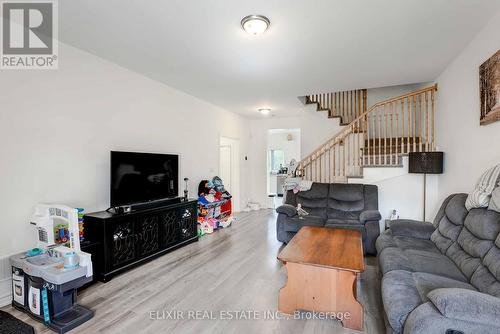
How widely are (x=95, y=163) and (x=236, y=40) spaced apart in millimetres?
2282

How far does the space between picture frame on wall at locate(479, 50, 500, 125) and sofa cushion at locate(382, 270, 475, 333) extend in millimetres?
1632

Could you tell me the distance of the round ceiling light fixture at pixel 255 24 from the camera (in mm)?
2234

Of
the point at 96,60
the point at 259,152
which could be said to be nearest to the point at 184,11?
the point at 96,60

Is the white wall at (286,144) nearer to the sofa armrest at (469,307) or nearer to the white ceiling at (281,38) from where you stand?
the white ceiling at (281,38)

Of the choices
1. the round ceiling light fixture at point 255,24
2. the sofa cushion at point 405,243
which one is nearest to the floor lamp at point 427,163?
the sofa cushion at point 405,243

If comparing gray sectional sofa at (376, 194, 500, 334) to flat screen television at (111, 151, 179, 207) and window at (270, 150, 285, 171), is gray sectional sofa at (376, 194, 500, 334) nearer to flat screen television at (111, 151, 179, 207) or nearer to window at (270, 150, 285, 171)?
flat screen television at (111, 151, 179, 207)

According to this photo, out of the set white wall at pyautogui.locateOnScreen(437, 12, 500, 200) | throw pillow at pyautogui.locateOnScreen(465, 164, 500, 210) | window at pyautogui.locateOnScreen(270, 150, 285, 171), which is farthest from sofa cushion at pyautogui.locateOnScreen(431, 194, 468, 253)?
window at pyautogui.locateOnScreen(270, 150, 285, 171)

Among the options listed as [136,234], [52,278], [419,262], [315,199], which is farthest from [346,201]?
[52,278]

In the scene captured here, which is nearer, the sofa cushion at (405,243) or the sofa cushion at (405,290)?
the sofa cushion at (405,290)

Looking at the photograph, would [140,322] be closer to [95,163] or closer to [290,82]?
[95,163]

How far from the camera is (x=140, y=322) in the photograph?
201cm

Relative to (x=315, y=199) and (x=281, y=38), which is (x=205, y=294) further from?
(x=281, y=38)

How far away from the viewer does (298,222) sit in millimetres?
3611

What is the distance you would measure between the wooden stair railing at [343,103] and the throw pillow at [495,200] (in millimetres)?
4033
